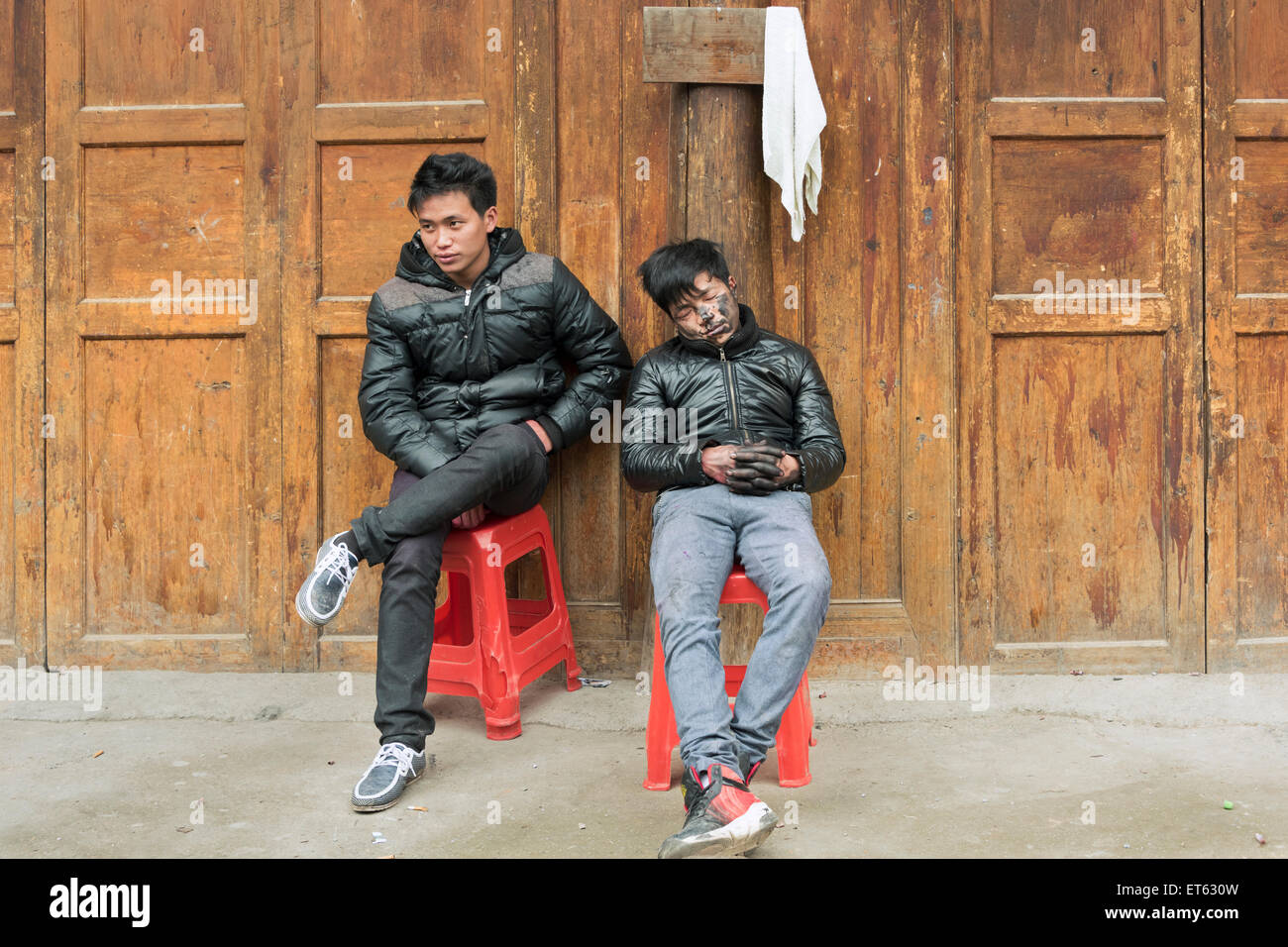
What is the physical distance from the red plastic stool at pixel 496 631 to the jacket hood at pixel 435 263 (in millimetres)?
745

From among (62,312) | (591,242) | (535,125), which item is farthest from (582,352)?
(62,312)

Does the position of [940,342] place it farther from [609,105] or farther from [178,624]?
[178,624]

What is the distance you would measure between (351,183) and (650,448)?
1.54 meters

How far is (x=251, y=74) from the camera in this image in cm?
404

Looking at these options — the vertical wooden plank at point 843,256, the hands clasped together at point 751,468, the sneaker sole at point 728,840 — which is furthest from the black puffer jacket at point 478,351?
the sneaker sole at point 728,840

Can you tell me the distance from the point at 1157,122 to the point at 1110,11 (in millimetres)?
397

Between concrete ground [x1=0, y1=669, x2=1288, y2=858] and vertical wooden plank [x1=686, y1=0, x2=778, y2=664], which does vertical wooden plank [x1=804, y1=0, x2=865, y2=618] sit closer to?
vertical wooden plank [x1=686, y1=0, x2=778, y2=664]

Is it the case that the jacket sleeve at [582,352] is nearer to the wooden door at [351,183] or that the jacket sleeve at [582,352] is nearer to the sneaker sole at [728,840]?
the wooden door at [351,183]

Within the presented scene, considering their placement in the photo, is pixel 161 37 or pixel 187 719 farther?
pixel 161 37

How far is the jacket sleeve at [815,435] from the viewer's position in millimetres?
3248

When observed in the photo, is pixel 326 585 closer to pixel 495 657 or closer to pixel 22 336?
pixel 495 657

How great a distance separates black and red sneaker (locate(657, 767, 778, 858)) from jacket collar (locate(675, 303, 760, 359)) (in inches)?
50.2

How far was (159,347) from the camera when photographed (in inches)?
162

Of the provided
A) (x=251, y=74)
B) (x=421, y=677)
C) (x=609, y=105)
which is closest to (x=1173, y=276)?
(x=609, y=105)
